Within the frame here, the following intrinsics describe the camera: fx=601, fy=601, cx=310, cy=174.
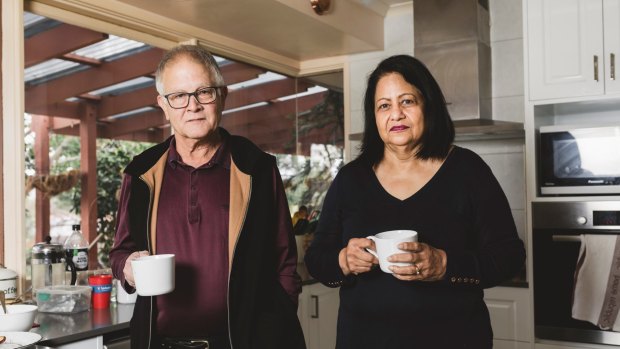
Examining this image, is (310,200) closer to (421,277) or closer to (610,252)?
(610,252)

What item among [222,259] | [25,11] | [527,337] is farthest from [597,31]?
[25,11]

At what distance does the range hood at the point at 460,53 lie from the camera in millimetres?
3229

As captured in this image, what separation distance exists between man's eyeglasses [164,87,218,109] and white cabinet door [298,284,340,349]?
6.96 ft

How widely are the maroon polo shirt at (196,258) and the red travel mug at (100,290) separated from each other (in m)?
0.87

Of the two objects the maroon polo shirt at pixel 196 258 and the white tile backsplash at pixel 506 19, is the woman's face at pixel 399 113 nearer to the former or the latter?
the maroon polo shirt at pixel 196 258

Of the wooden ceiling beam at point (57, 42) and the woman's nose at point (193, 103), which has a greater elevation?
the wooden ceiling beam at point (57, 42)

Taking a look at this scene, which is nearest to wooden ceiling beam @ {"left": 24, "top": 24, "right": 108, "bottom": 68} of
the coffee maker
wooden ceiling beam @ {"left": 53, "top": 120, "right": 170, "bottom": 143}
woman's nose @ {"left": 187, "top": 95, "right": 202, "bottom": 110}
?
wooden ceiling beam @ {"left": 53, "top": 120, "right": 170, "bottom": 143}

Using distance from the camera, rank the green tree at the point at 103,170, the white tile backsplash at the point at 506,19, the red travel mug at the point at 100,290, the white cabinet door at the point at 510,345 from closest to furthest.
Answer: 1. the red travel mug at the point at 100,290
2. the green tree at the point at 103,170
3. the white cabinet door at the point at 510,345
4. the white tile backsplash at the point at 506,19

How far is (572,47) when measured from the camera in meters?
2.83

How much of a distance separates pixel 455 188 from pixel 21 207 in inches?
65.5

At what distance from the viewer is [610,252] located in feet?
8.64

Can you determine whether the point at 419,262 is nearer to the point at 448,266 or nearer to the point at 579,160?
the point at 448,266

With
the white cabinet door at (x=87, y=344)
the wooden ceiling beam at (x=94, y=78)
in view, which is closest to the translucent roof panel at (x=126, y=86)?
the wooden ceiling beam at (x=94, y=78)

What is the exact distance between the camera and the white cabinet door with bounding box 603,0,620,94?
273 centimetres
